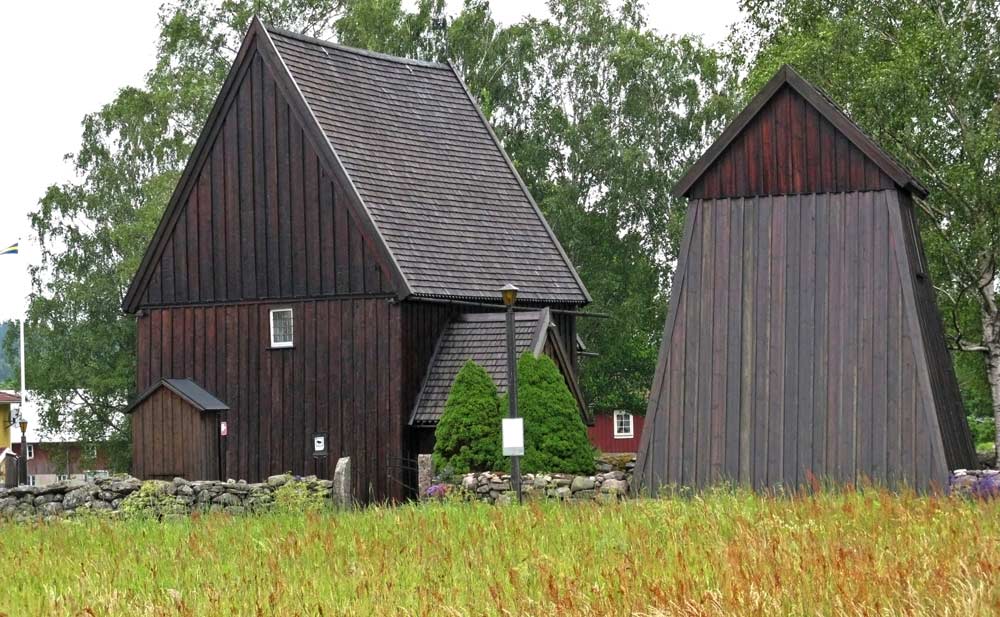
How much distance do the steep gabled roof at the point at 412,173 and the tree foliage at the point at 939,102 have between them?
7.14 meters

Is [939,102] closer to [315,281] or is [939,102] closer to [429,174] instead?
[429,174]

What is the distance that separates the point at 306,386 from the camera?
31609 millimetres

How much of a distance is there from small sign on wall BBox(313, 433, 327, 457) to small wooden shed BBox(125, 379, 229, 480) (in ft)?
6.58

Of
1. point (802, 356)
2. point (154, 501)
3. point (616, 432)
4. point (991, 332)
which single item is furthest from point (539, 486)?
point (616, 432)

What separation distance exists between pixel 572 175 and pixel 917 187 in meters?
31.8

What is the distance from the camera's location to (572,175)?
2136 inches

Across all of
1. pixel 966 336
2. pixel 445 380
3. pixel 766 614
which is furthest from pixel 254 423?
pixel 766 614

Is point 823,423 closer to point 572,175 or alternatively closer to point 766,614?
point 766,614

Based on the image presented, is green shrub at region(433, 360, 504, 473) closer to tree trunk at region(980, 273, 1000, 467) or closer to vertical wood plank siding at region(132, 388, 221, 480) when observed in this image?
vertical wood plank siding at region(132, 388, 221, 480)

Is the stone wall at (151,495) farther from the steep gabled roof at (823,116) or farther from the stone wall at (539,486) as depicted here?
the steep gabled roof at (823,116)

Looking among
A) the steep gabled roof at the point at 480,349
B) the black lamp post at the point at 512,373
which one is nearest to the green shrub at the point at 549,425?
the steep gabled roof at the point at 480,349

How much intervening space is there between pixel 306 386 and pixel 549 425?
21.5 ft

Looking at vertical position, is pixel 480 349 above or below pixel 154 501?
above

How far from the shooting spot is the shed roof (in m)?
31.4
